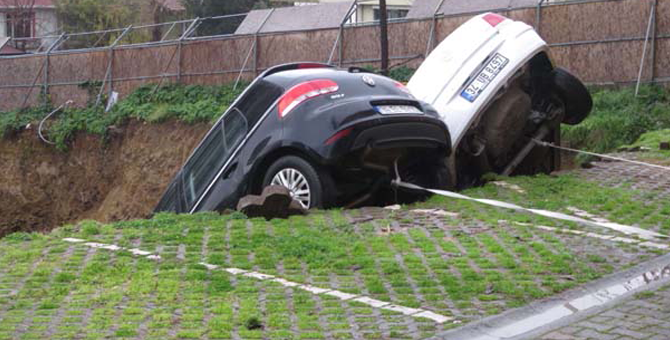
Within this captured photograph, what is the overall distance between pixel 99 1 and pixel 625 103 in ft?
122

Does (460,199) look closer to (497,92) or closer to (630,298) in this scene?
(497,92)

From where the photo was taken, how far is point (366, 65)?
83.3 feet

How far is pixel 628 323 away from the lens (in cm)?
576

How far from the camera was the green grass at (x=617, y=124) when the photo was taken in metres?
16.5

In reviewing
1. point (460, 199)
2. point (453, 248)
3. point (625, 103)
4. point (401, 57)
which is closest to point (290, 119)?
point (460, 199)

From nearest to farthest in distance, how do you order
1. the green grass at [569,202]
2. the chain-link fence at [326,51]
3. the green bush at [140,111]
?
the green grass at [569,202] < the chain-link fence at [326,51] < the green bush at [140,111]

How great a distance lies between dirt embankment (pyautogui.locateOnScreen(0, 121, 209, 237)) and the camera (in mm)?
26812

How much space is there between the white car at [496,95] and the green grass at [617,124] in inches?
188

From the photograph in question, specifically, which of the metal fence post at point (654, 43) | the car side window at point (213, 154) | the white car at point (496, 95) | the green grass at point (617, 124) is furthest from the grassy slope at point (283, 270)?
the metal fence post at point (654, 43)

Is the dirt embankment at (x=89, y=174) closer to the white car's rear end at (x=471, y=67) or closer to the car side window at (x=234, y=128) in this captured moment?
the car side window at (x=234, y=128)

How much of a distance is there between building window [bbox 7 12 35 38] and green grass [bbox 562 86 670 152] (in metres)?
43.3

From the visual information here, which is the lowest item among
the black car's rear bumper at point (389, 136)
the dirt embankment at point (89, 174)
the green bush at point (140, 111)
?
the dirt embankment at point (89, 174)

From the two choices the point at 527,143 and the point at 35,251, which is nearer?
the point at 35,251

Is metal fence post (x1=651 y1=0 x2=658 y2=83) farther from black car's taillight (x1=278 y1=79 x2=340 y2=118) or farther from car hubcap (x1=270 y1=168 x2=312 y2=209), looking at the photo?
car hubcap (x1=270 y1=168 x2=312 y2=209)
